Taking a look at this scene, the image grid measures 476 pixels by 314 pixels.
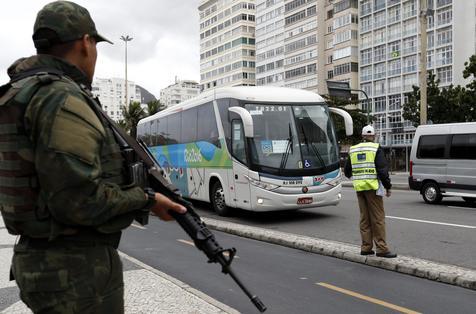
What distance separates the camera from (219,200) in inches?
526

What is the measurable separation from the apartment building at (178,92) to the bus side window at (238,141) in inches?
6590

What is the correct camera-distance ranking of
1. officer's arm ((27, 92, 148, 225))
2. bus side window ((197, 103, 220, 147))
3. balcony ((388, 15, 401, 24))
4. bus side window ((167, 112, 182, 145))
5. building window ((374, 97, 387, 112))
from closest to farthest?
officer's arm ((27, 92, 148, 225)) < bus side window ((197, 103, 220, 147)) < bus side window ((167, 112, 182, 145)) < balcony ((388, 15, 401, 24)) < building window ((374, 97, 387, 112))

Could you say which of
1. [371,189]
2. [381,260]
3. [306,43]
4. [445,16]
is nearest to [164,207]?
[381,260]

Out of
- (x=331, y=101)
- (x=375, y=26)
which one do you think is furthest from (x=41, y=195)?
(x=375, y=26)

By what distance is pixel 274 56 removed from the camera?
4026 inches

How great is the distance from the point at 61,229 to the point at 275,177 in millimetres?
9631

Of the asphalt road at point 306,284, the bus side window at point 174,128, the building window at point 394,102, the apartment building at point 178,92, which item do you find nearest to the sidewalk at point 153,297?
the asphalt road at point 306,284

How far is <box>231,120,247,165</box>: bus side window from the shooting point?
11898 mm

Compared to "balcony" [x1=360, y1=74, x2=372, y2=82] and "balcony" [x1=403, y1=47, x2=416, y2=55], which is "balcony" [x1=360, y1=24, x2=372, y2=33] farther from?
"balcony" [x1=403, y1=47, x2=416, y2=55]

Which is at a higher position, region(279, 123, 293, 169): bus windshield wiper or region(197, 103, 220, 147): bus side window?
region(197, 103, 220, 147): bus side window

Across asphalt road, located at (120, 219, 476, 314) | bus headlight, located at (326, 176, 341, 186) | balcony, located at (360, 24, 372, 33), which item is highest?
balcony, located at (360, 24, 372, 33)

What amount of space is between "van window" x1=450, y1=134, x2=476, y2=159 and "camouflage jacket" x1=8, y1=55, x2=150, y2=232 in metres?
14.5

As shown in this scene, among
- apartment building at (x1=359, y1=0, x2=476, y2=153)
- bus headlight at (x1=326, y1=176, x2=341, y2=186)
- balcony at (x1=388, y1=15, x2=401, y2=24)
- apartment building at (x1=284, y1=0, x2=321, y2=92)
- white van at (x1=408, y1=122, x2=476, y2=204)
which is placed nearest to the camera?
bus headlight at (x1=326, y1=176, x2=341, y2=186)

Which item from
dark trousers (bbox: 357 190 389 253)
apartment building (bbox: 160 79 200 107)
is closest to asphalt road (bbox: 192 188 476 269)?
dark trousers (bbox: 357 190 389 253)
